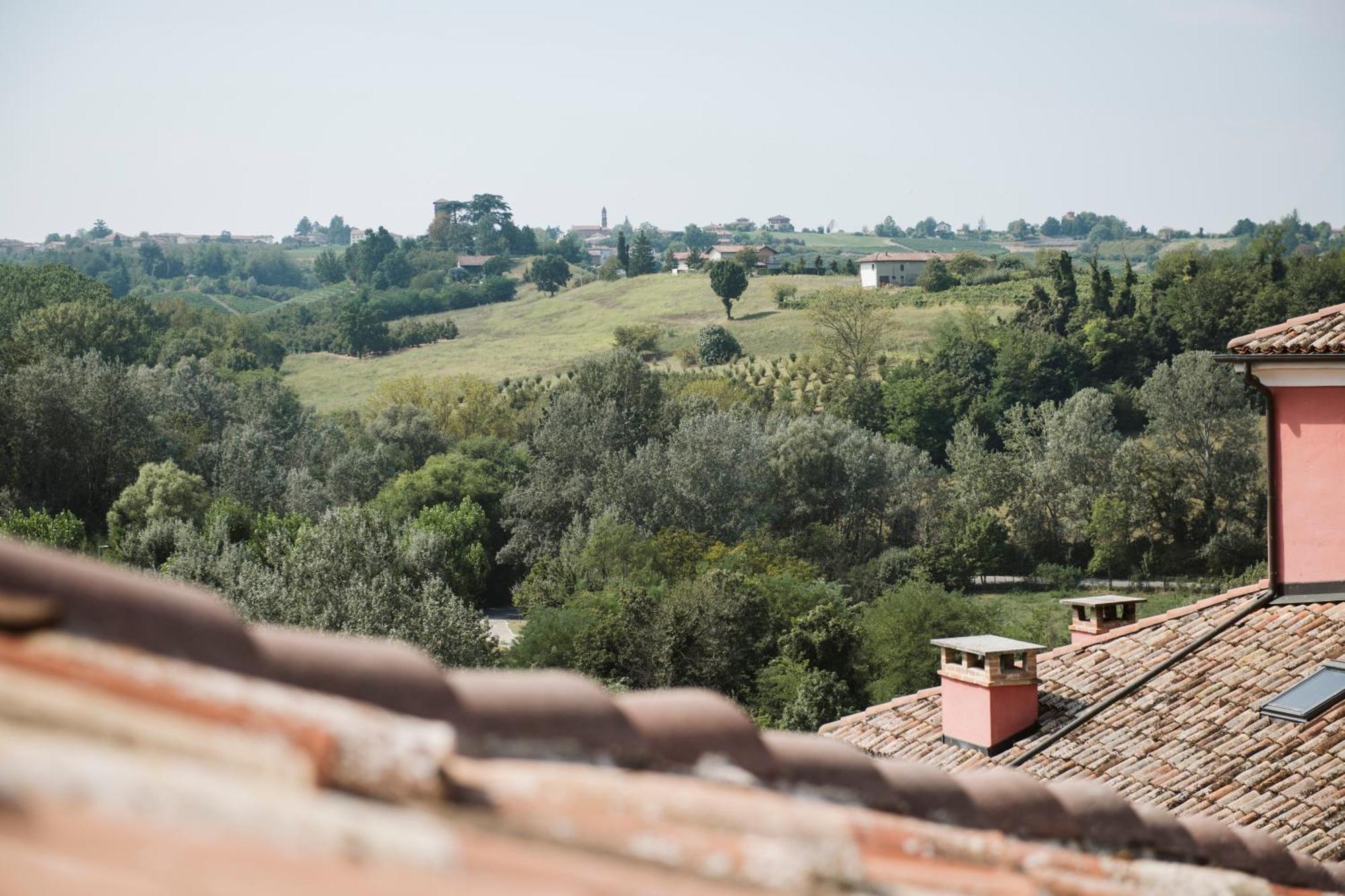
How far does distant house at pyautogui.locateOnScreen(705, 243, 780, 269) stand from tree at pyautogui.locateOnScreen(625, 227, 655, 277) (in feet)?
15.1

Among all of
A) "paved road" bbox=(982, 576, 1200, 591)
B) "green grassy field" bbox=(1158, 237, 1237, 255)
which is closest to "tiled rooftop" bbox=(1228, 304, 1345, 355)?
"paved road" bbox=(982, 576, 1200, 591)

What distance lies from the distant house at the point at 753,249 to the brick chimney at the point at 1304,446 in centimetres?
8220

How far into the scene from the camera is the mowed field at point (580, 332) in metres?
65.6

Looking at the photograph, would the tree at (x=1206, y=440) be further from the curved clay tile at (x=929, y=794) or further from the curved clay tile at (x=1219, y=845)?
the curved clay tile at (x=929, y=794)

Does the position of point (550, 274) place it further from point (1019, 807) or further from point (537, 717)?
point (537, 717)

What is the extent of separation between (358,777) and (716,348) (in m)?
64.0

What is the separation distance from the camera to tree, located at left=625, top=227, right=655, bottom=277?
9294cm

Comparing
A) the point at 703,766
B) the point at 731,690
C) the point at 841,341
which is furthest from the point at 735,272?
the point at 703,766

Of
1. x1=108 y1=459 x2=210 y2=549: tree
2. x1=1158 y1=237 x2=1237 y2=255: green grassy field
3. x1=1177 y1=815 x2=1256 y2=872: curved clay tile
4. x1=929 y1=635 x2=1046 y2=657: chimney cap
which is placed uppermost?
x1=1158 y1=237 x2=1237 y2=255: green grassy field

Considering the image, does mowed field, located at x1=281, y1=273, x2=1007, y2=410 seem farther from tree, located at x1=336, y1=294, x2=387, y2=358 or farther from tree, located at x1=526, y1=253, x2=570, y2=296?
tree, located at x1=526, y1=253, x2=570, y2=296

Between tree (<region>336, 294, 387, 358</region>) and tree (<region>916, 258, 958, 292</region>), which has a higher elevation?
tree (<region>916, 258, 958, 292</region>)

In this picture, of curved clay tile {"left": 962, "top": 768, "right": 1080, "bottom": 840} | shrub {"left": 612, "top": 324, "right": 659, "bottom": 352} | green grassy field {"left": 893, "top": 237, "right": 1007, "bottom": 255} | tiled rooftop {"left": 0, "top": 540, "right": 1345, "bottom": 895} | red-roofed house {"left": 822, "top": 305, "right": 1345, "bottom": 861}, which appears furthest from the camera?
green grassy field {"left": 893, "top": 237, "right": 1007, "bottom": 255}

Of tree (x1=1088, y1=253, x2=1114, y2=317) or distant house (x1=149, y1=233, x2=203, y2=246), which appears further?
distant house (x1=149, y1=233, x2=203, y2=246)

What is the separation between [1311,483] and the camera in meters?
8.23
